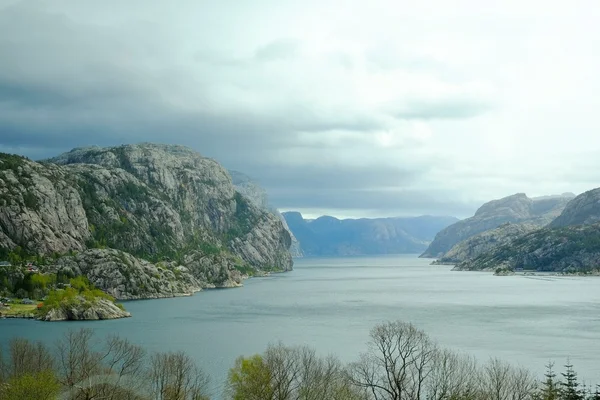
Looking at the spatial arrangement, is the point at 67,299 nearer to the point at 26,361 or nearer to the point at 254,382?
the point at 26,361

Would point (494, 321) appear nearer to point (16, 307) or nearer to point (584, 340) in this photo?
point (584, 340)

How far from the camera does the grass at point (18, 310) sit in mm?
172700

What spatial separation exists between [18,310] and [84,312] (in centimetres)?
2192

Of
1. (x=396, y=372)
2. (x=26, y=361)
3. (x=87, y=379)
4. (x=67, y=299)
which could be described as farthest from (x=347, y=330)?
(x=26, y=361)

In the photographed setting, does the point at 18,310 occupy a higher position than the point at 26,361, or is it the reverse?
the point at 26,361

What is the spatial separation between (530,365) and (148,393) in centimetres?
6732

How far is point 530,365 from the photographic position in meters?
102

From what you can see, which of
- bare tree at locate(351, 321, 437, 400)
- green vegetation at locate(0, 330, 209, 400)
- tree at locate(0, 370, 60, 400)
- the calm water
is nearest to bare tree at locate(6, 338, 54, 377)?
green vegetation at locate(0, 330, 209, 400)

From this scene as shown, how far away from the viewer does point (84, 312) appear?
17288 cm

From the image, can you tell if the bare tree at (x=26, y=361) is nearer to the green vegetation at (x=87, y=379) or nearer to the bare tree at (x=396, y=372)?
the green vegetation at (x=87, y=379)

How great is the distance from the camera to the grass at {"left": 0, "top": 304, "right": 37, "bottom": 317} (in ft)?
567

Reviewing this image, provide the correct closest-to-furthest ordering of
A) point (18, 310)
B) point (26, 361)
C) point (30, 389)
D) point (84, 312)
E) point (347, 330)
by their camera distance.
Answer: point (30, 389), point (26, 361), point (347, 330), point (84, 312), point (18, 310)

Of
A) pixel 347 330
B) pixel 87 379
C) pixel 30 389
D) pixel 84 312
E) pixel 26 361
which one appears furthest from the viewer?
pixel 84 312

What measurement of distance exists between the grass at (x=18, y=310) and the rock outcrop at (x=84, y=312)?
873 centimetres
